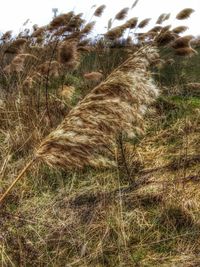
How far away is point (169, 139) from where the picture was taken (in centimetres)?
429

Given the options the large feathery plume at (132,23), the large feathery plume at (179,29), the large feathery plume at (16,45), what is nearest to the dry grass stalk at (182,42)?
Answer: the large feathery plume at (179,29)

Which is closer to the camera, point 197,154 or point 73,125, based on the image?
point 73,125

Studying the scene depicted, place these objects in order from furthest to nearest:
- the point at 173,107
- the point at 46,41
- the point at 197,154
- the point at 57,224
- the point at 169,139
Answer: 1. the point at 46,41
2. the point at 173,107
3. the point at 169,139
4. the point at 197,154
5. the point at 57,224

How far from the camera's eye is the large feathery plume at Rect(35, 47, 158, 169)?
2.13 meters

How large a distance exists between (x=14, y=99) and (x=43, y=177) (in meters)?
1.23

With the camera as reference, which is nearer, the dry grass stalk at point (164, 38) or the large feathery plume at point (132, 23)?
the dry grass stalk at point (164, 38)

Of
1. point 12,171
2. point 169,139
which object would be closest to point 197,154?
point 169,139

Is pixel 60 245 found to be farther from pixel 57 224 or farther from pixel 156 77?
pixel 156 77

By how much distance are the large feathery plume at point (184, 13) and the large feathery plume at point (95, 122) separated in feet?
10.1

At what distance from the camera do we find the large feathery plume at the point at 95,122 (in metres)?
2.13

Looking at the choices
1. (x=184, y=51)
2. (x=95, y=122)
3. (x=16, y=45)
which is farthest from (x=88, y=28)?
Result: (x=95, y=122)

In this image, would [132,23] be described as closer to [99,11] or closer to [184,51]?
[99,11]

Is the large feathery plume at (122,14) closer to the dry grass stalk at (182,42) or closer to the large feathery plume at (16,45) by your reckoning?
the large feathery plume at (16,45)

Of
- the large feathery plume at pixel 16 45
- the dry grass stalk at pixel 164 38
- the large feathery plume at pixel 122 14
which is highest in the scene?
the large feathery plume at pixel 122 14
